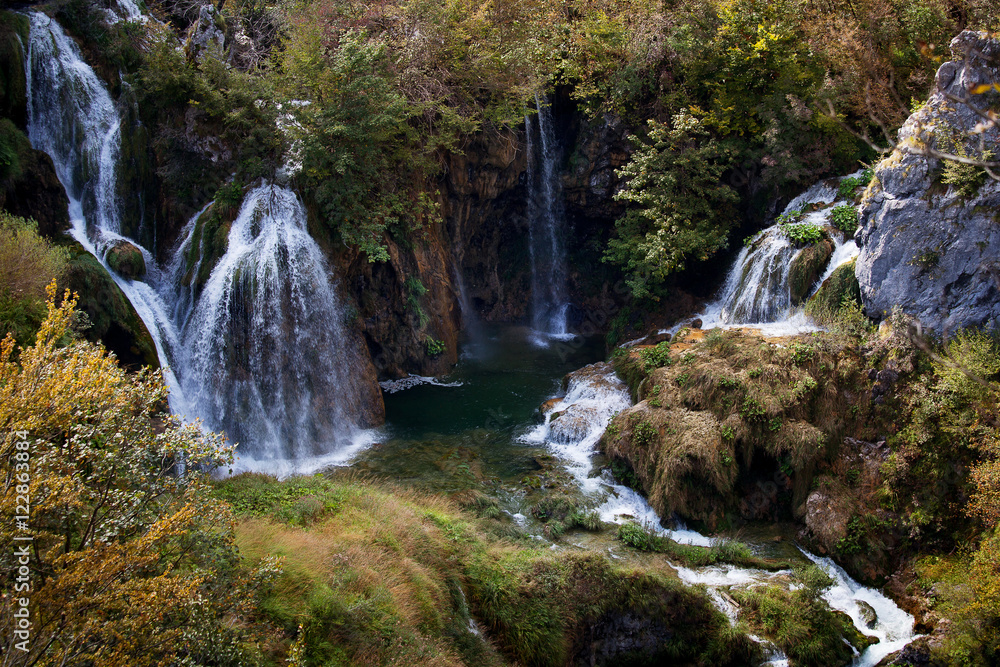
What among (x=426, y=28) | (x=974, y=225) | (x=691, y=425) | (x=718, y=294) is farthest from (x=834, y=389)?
(x=426, y=28)

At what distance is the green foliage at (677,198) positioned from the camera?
15234mm

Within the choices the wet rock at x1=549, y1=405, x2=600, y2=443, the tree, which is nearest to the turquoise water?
the wet rock at x1=549, y1=405, x2=600, y2=443

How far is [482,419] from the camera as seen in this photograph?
14.9 m

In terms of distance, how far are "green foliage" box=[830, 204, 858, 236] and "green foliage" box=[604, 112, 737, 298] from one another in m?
2.57

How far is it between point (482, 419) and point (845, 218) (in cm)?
948

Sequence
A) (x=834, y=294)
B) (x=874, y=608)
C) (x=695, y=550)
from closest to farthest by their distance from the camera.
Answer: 1. (x=874, y=608)
2. (x=695, y=550)
3. (x=834, y=294)

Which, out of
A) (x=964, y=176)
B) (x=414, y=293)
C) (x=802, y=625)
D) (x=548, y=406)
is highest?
(x=964, y=176)

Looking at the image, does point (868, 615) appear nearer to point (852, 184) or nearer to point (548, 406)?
point (548, 406)

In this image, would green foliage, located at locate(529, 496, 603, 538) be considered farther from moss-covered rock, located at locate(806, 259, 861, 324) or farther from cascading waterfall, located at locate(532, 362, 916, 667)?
moss-covered rock, located at locate(806, 259, 861, 324)

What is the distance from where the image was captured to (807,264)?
1307 cm

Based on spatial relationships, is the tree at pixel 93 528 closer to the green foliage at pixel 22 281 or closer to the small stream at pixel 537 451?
the green foliage at pixel 22 281

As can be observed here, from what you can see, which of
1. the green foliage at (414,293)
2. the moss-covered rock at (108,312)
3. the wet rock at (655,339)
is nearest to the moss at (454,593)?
the moss-covered rock at (108,312)

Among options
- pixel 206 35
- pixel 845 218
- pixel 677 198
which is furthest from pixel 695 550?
pixel 206 35

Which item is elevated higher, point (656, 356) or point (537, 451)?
point (656, 356)
